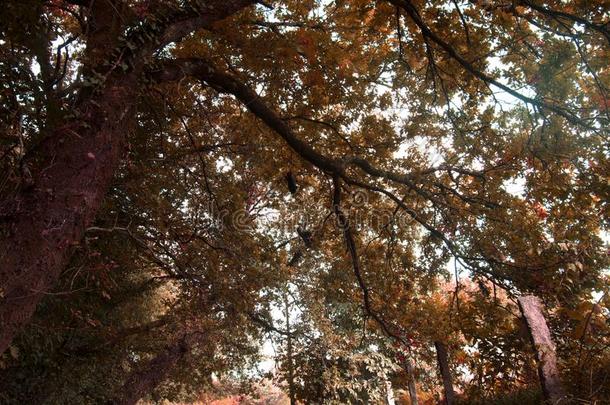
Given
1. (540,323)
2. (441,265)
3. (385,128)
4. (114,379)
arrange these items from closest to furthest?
1. (441,265)
2. (385,128)
3. (540,323)
4. (114,379)

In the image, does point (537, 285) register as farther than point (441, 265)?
No

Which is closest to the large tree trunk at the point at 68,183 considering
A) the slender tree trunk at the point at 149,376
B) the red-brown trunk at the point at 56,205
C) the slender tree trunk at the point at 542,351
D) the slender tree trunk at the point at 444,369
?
the red-brown trunk at the point at 56,205

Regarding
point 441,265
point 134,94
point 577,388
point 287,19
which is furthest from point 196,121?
point 577,388

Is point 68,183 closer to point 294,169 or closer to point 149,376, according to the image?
point 294,169

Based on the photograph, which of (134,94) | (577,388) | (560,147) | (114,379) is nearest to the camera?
(134,94)

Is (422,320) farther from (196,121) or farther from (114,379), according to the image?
(114,379)

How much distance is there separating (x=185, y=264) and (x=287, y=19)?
12.5 ft

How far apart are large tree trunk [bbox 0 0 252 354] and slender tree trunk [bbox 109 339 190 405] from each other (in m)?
6.99

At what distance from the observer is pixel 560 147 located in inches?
186

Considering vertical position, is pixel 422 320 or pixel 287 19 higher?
pixel 287 19

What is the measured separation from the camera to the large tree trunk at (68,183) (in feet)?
7.83

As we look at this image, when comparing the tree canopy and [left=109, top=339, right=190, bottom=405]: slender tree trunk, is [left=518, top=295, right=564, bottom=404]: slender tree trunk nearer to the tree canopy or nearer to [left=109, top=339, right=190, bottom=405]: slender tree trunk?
the tree canopy

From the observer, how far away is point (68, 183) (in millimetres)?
2676

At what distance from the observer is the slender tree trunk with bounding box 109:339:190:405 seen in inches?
357
